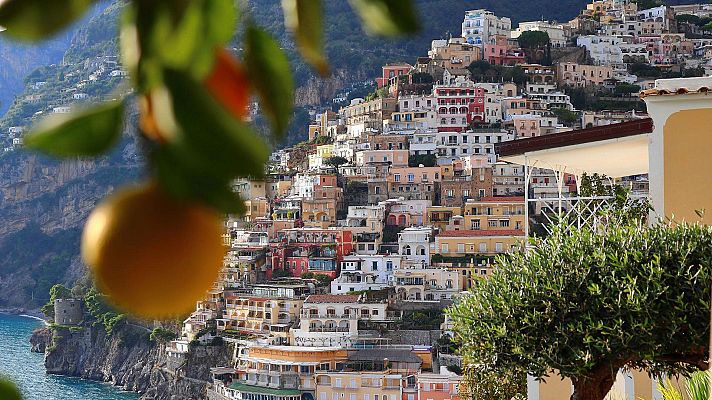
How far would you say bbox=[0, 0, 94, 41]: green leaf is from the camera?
98 mm

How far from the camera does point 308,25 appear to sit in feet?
0.39

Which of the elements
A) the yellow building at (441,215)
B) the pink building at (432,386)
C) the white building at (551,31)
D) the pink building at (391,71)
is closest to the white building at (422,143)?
the yellow building at (441,215)

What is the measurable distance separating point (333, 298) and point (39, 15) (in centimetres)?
1944

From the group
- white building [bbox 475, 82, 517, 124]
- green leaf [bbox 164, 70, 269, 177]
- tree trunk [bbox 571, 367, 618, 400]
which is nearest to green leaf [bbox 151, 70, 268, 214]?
green leaf [bbox 164, 70, 269, 177]

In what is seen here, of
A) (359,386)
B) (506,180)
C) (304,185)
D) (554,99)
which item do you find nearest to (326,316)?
(359,386)

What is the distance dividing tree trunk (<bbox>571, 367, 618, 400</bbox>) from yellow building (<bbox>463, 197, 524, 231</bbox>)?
65.6ft

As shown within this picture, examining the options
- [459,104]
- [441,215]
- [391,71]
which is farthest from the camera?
[391,71]

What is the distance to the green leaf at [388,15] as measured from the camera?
0.11m

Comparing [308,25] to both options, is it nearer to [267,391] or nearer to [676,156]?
[676,156]

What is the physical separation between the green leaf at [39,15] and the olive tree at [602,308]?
2.53 metres

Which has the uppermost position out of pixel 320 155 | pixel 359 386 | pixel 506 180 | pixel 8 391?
pixel 320 155

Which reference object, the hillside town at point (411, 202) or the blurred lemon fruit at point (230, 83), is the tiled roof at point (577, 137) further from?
the hillside town at point (411, 202)

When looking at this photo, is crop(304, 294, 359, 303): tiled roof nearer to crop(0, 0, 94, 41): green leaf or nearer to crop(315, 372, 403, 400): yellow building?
crop(315, 372, 403, 400): yellow building

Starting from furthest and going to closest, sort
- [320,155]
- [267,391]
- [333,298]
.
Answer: [320,155] → [333,298] → [267,391]
